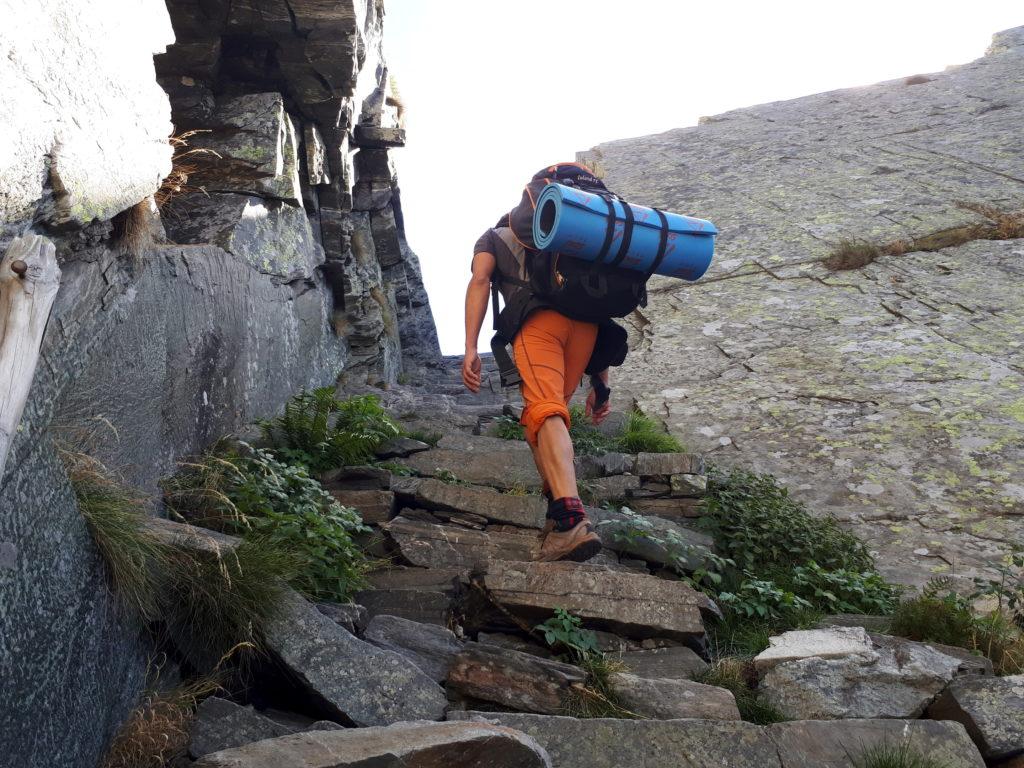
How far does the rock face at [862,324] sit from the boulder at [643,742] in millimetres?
2756

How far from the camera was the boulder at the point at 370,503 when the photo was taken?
5.25 meters

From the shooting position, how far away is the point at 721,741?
10.7 ft

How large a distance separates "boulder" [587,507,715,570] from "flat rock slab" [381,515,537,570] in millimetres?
480

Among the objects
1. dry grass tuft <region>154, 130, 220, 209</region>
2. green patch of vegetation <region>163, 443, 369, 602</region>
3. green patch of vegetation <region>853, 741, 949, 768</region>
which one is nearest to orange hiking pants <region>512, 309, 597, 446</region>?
green patch of vegetation <region>163, 443, 369, 602</region>

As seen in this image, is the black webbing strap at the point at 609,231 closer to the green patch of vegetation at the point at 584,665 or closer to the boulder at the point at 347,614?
the green patch of vegetation at the point at 584,665

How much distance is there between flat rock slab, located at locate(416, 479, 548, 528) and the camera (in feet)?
18.0

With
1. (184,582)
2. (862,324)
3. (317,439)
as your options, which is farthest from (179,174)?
(862,324)

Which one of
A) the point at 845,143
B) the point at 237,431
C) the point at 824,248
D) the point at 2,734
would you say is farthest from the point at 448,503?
the point at 845,143

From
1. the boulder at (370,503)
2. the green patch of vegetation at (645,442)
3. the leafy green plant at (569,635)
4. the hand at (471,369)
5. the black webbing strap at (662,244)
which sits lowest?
the leafy green plant at (569,635)

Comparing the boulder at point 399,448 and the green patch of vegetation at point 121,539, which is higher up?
the green patch of vegetation at point 121,539

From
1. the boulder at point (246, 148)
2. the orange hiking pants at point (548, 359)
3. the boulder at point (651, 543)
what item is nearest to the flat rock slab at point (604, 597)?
the boulder at point (651, 543)

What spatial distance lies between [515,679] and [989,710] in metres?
1.82

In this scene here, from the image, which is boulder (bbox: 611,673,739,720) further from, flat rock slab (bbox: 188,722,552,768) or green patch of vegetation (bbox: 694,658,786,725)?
flat rock slab (bbox: 188,722,552,768)

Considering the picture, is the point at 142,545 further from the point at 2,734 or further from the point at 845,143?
the point at 845,143
